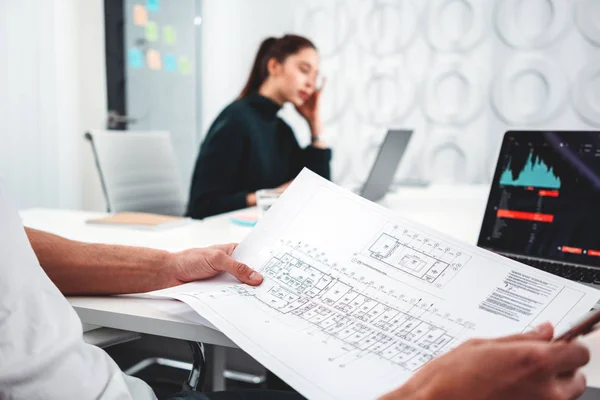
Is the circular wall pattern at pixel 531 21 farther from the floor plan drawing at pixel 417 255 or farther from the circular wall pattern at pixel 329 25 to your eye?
the floor plan drawing at pixel 417 255

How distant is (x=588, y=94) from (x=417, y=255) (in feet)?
10.1

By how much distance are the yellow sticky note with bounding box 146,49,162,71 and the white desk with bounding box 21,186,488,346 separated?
7.26 ft

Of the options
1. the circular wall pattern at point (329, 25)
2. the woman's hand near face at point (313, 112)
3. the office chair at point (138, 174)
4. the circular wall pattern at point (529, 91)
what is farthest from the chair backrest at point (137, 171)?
the circular wall pattern at point (529, 91)

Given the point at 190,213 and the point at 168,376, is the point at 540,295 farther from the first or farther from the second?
the point at 168,376

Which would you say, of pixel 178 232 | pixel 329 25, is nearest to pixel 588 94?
pixel 329 25

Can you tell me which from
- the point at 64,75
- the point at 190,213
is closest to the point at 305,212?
the point at 190,213

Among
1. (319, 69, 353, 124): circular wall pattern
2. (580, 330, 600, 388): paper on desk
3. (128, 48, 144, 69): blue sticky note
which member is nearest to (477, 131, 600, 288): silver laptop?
(580, 330, 600, 388): paper on desk

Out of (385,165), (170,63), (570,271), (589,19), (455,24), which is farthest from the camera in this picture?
(170,63)

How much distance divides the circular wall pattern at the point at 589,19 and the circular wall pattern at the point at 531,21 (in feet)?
0.19

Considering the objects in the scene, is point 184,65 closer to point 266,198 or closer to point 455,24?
point 455,24

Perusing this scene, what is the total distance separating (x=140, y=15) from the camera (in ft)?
12.4

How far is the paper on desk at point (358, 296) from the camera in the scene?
0.59 meters

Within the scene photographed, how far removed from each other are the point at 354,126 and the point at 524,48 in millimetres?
1165

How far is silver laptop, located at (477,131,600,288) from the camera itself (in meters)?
0.98
